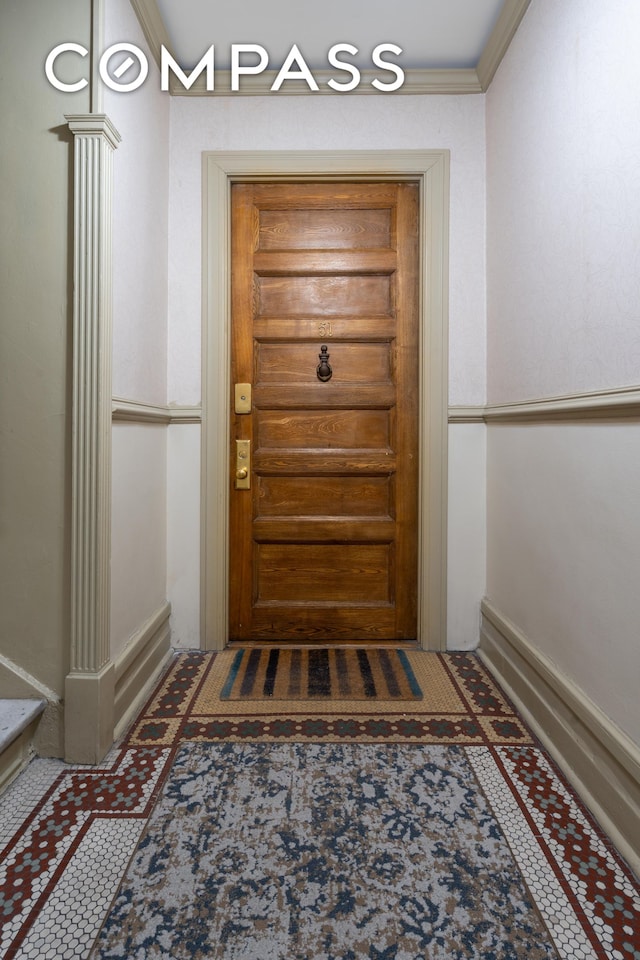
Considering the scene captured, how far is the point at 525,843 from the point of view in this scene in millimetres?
1161

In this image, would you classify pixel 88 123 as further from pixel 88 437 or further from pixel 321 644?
pixel 321 644

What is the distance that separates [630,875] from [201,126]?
2954 millimetres

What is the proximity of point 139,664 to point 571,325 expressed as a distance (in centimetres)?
185

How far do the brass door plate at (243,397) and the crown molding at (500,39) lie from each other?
1669mm

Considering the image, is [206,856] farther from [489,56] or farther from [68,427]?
[489,56]

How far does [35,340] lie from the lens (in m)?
1.46

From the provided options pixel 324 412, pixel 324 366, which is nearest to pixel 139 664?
pixel 324 412

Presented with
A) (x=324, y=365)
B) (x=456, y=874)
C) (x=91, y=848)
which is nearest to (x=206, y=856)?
(x=91, y=848)

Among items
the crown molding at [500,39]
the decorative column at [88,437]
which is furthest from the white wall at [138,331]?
the crown molding at [500,39]

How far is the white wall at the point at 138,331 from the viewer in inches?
64.5

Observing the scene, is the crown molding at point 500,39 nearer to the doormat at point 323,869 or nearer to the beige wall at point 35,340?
the beige wall at point 35,340

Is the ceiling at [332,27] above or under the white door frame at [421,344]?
above

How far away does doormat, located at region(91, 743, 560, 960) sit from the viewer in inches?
36.7

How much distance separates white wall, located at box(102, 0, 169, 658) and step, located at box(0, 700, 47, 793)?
0.26 meters
